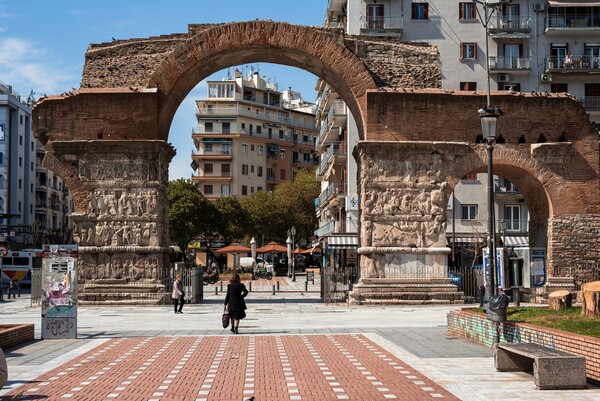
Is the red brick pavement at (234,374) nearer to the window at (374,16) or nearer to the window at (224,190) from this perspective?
the window at (374,16)

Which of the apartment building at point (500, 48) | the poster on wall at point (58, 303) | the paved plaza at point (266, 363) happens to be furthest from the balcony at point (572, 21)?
the poster on wall at point (58, 303)

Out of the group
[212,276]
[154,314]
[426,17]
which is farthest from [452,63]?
[154,314]

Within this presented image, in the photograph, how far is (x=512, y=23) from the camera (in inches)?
1876

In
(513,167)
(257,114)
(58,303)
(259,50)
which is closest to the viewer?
(58,303)

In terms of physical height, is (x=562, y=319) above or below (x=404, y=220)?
below

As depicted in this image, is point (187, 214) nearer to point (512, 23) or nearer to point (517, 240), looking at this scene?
point (517, 240)

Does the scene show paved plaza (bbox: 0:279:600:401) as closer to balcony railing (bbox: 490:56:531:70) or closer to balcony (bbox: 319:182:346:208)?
balcony railing (bbox: 490:56:531:70)

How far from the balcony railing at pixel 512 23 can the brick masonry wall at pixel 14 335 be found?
119 ft

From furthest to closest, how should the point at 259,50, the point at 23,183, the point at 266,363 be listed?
the point at 23,183
the point at 259,50
the point at 266,363

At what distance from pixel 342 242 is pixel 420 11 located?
14.2 m

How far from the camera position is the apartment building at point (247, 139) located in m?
90.1

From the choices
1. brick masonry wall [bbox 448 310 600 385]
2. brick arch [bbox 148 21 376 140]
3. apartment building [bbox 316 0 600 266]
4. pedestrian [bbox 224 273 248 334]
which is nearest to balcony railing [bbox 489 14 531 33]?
apartment building [bbox 316 0 600 266]

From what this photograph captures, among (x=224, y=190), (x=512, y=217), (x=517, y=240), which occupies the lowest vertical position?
(x=517, y=240)

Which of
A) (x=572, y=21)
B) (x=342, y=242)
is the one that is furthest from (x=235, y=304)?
(x=572, y=21)
